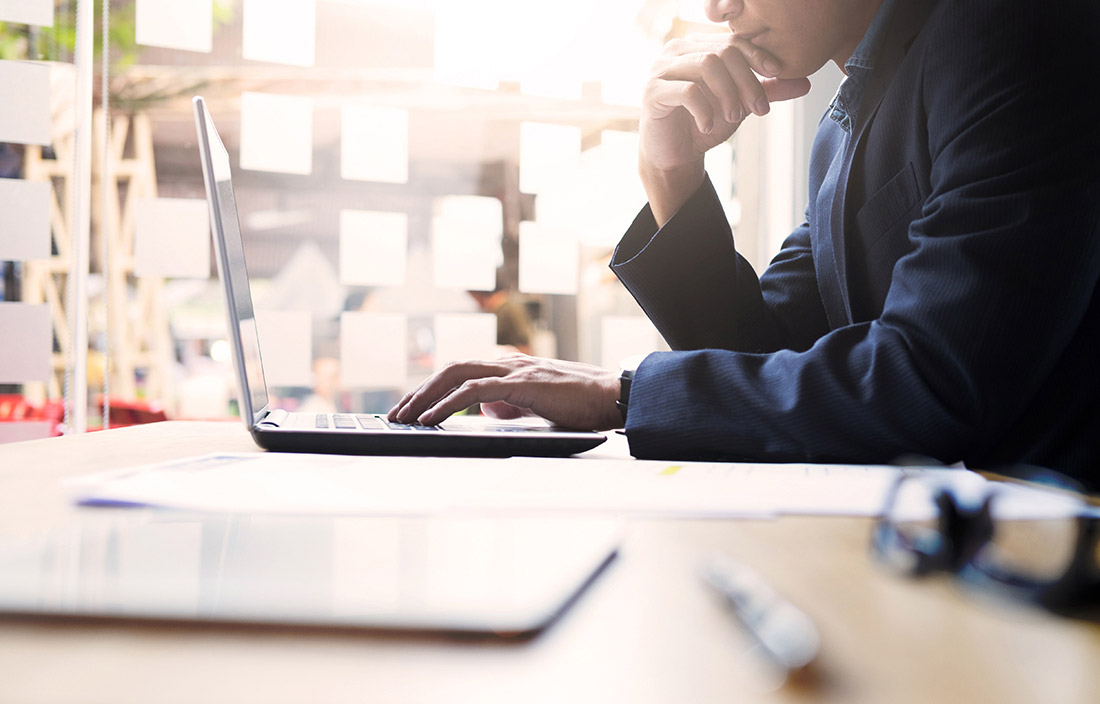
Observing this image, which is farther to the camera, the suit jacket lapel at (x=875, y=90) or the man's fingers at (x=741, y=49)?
the man's fingers at (x=741, y=49)

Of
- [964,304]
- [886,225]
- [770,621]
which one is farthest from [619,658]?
[886,225]

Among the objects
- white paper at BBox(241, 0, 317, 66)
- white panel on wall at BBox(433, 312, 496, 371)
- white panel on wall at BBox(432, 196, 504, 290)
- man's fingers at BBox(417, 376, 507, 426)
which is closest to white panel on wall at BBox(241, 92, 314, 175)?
white paper at BBox(241, 0, 317, 66)

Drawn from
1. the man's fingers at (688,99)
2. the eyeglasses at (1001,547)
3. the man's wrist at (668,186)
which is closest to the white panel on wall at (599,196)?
the man's wrist at (668,186)

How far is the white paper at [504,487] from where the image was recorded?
1.27 ft

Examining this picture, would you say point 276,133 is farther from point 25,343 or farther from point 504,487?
point 504,487

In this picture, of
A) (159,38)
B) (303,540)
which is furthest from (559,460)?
(159,38)

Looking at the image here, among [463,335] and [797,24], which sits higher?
[797,24]

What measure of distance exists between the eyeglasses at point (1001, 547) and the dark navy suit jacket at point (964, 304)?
8.4 inches

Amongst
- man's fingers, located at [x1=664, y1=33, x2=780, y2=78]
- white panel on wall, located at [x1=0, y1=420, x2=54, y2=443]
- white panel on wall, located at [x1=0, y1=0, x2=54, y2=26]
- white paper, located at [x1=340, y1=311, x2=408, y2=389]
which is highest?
white panel on wall, located at [x1=0, y1=0, x2=54, y2=26]

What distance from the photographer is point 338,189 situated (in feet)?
6.40

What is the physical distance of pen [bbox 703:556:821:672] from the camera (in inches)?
7.4

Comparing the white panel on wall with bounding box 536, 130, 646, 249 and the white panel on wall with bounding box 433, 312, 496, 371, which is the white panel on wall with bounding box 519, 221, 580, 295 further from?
the white panel on wall with bounding box 433, 312, 496, 371

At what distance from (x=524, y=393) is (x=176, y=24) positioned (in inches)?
64.2

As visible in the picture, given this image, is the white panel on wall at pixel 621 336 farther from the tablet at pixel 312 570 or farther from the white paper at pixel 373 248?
the tablet at pixel 312 570
